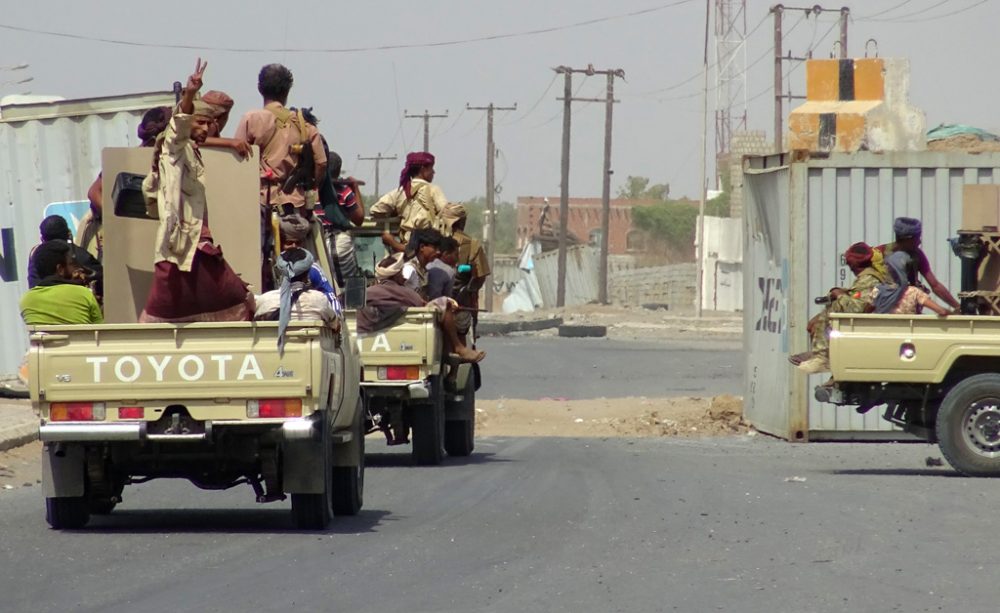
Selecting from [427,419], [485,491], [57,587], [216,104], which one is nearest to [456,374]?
[427,419]

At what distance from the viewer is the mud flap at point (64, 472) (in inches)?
387

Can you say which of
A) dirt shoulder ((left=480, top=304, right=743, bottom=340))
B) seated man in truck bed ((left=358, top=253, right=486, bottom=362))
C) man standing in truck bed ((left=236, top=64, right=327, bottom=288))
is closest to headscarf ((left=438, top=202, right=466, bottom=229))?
seated man in truck bed ((left=358, top=253, right=486, bottom=362))

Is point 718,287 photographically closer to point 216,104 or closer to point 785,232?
point 785,232

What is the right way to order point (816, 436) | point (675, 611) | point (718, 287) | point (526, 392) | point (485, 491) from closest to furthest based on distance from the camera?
point (675, 611) → point (485, 491) → point (816, 436) → point (526, 392) → point (718, 287)

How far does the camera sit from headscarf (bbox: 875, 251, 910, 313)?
14633 millimetres

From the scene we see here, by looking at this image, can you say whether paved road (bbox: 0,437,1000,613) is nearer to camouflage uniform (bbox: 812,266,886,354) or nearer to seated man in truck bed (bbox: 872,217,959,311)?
camouflage uniform (bbox: 812,266,886,354)

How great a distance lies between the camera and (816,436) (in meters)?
18.5

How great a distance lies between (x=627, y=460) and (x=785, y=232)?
4.15 metres

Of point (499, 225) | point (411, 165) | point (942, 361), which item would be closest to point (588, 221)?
point (499, 225)

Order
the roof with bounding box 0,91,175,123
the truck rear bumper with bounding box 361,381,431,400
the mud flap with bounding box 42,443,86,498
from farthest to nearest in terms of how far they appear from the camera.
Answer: the roof with bounding box 0,91,175,123
the truck rear bumper with bounding box 361,381,431,400
the mud flap with bounding box 42,443,86,498

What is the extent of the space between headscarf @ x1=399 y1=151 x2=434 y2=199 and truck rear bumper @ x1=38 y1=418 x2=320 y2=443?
291 inches

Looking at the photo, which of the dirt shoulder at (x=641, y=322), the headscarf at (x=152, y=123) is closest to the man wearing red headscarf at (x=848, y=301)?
the headscarf at (x=152, y=123)

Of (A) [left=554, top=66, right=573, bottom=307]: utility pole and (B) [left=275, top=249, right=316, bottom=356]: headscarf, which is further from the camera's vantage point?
(A) [left=554, top=66, right=573, bottom=307]: utility pole

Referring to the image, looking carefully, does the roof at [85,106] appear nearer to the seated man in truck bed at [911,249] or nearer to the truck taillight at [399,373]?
the truck taillight at [399,373]
